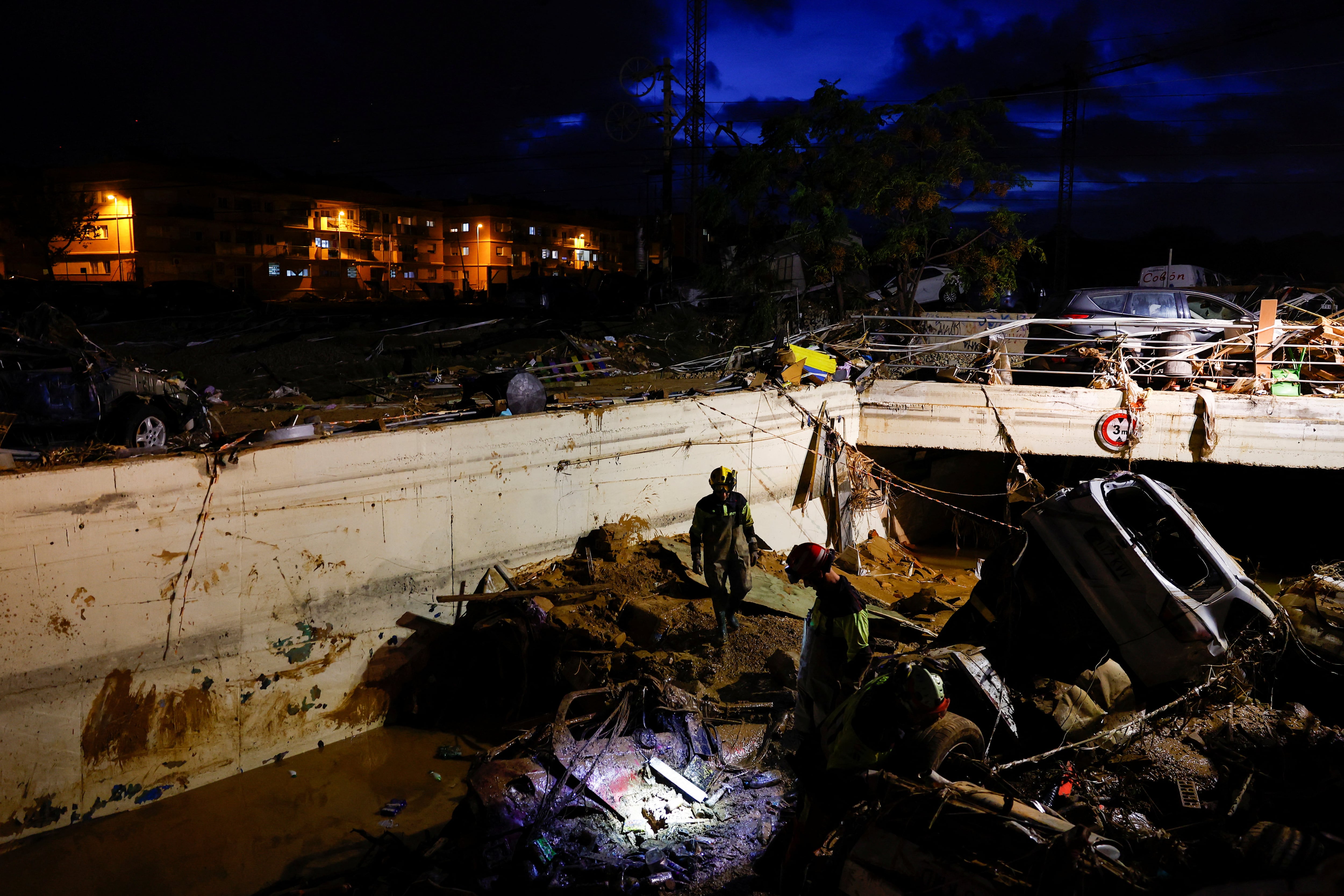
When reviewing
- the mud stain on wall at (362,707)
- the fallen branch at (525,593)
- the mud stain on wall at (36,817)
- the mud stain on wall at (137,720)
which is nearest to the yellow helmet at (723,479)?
the fallen branch at (525,593)

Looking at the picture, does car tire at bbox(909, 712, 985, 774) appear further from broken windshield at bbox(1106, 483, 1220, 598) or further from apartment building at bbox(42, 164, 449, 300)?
apartment building at bbox(42, 164, 449, 300)

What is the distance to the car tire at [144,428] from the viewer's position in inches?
288

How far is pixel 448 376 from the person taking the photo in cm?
1284

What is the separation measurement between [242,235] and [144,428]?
1254 inches

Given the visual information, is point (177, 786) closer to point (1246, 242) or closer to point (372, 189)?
point (372, 189)

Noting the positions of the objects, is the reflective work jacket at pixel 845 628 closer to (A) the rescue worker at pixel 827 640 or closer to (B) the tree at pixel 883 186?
(A) the rescue worker at pixel 827 640

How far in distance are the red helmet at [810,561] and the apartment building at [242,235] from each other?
24.8m

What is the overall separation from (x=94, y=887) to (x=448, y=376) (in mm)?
8538

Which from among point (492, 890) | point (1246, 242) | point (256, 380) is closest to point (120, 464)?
point (492, 890)

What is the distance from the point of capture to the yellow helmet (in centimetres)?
758

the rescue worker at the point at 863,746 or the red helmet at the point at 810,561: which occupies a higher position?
the red helmet at the point at 810,561

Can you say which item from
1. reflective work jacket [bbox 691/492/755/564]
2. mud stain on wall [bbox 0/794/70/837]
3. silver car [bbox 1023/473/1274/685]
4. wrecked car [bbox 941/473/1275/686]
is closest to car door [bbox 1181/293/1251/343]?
silver car [bbox 1023/473/1274/685]

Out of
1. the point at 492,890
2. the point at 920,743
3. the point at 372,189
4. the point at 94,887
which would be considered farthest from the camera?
the point at 372,189

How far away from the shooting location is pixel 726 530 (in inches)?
300
